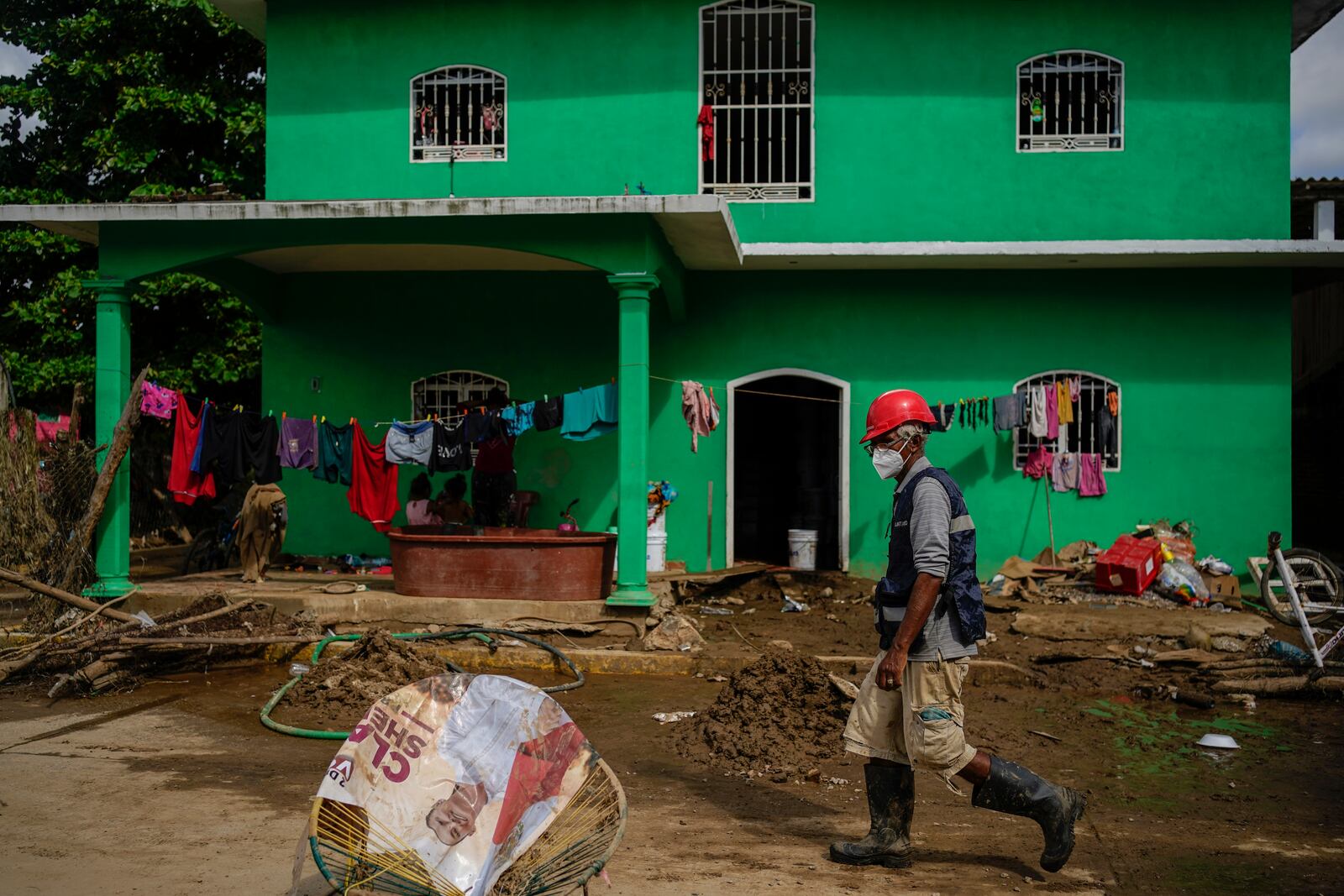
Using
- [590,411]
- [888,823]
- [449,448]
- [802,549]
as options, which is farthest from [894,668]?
[802,549]

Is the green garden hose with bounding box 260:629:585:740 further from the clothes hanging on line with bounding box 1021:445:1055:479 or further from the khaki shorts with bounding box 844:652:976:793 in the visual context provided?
the clothes hanging on line with bounding box 1021:445:1055:479

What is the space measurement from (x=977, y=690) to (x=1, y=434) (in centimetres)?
889

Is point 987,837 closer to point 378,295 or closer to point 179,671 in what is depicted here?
point 179,671

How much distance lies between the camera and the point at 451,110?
560 inches

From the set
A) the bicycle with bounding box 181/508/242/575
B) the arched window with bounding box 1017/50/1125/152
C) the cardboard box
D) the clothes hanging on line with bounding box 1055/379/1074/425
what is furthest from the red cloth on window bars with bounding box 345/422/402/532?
the cardboard box

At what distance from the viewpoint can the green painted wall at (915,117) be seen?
1359cm

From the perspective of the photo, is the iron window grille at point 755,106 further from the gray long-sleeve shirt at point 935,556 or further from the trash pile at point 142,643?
the gray long-sleeve shirt at point 935,556

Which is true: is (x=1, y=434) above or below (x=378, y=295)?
below

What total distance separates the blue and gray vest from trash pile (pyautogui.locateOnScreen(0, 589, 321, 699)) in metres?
5.74

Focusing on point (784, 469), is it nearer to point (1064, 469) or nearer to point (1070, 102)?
point (1064, 469)

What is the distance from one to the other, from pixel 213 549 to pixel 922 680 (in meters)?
11.6

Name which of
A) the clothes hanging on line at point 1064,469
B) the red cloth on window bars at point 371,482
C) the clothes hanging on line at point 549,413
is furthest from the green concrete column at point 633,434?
the clothes hanging on line at point 1064,469

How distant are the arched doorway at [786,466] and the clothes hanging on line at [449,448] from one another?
3.34m

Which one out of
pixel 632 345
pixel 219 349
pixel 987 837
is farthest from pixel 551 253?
pixel 219 349
